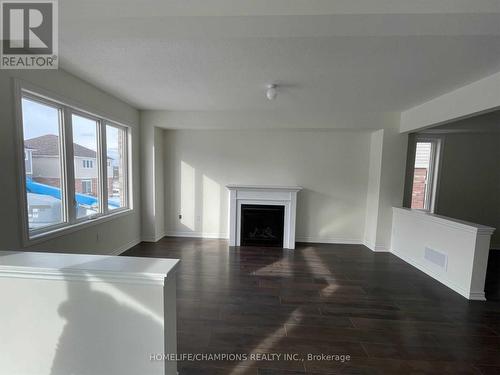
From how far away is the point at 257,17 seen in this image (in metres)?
1.27

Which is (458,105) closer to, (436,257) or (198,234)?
(436,257)

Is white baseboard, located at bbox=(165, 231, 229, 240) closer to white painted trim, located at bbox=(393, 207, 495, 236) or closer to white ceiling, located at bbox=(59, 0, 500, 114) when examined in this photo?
white ceiling, located at bbox=(59, 0, 500, 114)

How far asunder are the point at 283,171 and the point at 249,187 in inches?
32.4

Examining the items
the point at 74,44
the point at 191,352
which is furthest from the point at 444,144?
the point at 74,44

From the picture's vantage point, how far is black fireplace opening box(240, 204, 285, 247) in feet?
13.7

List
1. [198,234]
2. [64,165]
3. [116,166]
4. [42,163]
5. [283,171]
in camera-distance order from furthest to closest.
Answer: [198,234] → [283,171] → [116,166] → [64,165] → [42,163]

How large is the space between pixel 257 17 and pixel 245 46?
23.4 inches

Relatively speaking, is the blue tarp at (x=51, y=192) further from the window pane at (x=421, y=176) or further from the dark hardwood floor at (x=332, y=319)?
the window pane at (x=421, y=176)

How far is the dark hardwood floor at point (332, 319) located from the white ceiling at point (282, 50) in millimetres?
2263

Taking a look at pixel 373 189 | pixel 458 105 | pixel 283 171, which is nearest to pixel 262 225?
pixel 283 171

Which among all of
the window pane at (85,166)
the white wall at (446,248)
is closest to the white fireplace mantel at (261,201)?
the white wall at (446,248)

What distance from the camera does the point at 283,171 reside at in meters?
4.38

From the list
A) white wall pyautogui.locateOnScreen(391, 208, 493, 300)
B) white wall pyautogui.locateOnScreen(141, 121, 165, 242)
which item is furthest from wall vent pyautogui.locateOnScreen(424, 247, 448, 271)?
white wall pyautogui.locateOnScreen(141, 121, 165, 242)

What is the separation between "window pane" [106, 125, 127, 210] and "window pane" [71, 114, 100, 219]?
27 centimetres
